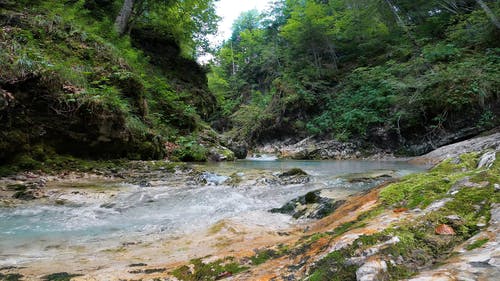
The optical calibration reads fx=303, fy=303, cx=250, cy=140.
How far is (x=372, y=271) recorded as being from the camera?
4.32 ft

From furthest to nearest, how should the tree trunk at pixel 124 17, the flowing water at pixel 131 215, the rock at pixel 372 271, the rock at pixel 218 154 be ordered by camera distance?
the tree trunk at pixel 124 17, the rock at pixel 218 154, the flowing water at pixel 131 215, the rock at pixel 372 271

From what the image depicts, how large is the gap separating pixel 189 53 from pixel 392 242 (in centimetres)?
1747

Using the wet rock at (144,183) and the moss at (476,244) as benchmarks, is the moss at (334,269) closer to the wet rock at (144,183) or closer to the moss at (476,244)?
the moss at (476,244)

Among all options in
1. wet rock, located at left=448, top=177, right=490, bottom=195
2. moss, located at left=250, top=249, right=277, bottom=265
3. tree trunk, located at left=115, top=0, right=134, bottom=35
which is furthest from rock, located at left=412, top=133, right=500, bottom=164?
tree trunk, located at left=115, top=0, right=134, bottom=35

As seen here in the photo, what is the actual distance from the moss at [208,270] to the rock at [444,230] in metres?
1.15

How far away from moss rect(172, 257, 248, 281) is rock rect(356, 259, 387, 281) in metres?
0.87

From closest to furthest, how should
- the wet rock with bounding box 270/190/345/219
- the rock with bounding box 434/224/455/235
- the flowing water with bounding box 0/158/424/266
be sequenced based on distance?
the rock with bounding box 434/224/455/235, the flowing water with bounding box 0/158/424/266, the wet rock with bounding box 270/190/345/219

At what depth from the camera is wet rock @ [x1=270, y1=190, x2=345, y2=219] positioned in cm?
359

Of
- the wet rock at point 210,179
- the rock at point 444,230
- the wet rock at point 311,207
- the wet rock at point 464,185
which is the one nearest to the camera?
the rock at point 444,230

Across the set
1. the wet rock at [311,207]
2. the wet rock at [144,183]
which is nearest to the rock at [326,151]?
the wet rock at [144,183]

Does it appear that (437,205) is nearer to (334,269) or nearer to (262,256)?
(334,269)

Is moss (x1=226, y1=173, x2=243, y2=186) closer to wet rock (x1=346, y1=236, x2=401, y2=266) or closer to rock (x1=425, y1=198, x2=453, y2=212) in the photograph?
rock (x1=425, y1=198, x2=453, y2=212)

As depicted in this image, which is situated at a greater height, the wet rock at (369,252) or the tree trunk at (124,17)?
the tree trunk at (124,17)

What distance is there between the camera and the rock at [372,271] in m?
1.28
